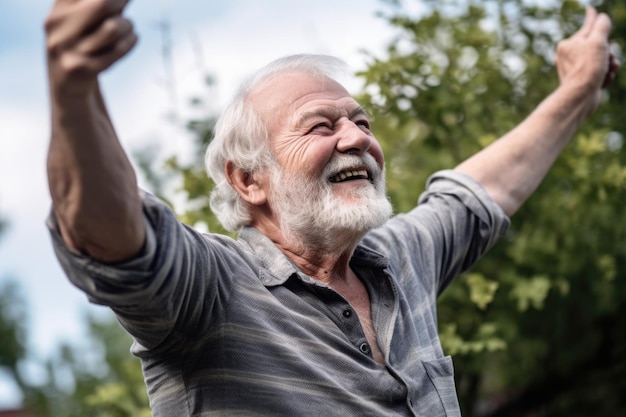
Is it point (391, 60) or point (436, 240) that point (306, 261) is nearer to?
point (436, 240)

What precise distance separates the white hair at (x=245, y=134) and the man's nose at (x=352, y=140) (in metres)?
0.18

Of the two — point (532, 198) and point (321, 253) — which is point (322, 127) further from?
point (532, 198)

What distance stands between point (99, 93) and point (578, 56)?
219cm

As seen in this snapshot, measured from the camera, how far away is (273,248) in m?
2.35

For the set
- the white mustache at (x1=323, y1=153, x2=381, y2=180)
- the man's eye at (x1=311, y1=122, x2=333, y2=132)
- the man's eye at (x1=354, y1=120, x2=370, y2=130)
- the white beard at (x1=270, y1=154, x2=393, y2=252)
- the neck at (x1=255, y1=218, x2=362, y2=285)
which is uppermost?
the man's eye at (x1=311, y1=122, x2=333, y2=132)

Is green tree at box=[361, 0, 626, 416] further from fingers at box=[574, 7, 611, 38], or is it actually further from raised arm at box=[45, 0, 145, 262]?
raised arm at box=[45, 0, 145, 262]

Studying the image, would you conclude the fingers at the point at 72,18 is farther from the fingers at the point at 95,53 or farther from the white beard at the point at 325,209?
the white beard at the point at 325,209

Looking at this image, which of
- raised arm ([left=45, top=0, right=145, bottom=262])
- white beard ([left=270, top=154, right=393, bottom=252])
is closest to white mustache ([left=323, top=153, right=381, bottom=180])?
white beard ([left=270, top=154, right=393, bottom=252])

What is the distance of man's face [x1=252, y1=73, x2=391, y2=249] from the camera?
2.36 m

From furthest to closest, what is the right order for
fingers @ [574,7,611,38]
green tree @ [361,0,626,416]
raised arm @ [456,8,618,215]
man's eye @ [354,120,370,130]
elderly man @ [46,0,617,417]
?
green tree @ [361,0,626,416] < fingers @ [574,7,611,38] < raised arm @ [456,8,618,215] < man's eye @ [354,120,370,130] < elderly man @ [46,0,617,417]

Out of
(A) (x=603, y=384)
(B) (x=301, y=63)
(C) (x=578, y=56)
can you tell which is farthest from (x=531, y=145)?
(A) (x=603, y=384)

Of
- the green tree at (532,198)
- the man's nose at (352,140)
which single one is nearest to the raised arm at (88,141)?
the man's nose at (352,140)

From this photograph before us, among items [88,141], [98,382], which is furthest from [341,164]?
[98,382]

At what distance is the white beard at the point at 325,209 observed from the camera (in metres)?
2.34
